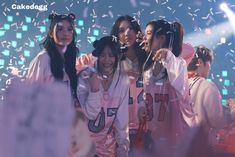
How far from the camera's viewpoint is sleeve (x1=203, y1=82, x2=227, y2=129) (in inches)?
88.9

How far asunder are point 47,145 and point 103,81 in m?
0.42

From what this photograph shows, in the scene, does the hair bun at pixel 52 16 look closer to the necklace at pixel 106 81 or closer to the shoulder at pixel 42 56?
the shoulder at pixel 42 56

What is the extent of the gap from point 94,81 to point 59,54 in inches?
8.6

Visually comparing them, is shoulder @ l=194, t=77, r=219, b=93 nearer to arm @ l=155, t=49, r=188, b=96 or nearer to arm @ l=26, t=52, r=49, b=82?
arm @ l=155, t=49, r=188, b=96

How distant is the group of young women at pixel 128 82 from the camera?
222 centimetres

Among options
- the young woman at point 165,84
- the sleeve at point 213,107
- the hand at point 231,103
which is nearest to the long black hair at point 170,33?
the young woman at point 165,84

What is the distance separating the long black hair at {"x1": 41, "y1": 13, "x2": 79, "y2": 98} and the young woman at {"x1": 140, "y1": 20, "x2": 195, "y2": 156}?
1.19ft

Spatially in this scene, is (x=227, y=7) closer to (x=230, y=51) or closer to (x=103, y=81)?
(x=230, y=51)

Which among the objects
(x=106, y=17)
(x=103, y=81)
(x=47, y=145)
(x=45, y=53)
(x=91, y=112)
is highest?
(x=106, y=17)

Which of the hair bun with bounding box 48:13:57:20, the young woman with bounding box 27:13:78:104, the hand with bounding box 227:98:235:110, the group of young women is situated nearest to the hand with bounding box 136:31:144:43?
the group of young women

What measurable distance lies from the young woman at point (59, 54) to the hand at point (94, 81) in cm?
8

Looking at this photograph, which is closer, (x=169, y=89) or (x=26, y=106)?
(x=26, y=106)

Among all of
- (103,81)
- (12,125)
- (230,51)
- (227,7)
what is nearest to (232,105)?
(230,51)

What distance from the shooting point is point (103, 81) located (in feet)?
7.40
